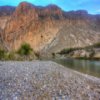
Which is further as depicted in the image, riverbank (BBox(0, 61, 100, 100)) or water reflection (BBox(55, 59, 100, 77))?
water reflection (BBox(55, 59, 100, 77))

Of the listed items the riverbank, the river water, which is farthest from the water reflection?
the riverbank

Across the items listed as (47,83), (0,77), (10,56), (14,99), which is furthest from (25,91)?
(10,56)

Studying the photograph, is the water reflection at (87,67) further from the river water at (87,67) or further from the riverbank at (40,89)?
the riverbank at (40,89)

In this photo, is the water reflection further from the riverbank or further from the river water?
the riverbank

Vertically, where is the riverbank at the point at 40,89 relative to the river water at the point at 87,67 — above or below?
above

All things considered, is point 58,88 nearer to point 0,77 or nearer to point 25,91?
point 25,91

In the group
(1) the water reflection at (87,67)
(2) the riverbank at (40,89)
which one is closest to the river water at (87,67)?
(1) the water reflection at (87,67)

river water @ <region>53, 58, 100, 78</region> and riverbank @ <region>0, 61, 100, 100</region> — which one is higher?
riverbank @ <region>0, 61, 100, 100</region>

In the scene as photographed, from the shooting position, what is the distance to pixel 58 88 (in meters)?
12.3

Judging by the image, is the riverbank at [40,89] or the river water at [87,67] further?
the river water at [87,67]

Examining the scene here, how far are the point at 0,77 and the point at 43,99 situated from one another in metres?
4.01

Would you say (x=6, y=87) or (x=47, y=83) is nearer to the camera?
(x=6, y=87)

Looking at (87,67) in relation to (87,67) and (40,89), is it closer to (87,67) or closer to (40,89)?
(87,67)

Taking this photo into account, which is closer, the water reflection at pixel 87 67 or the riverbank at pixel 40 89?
the riverbank at pixel 40 89
